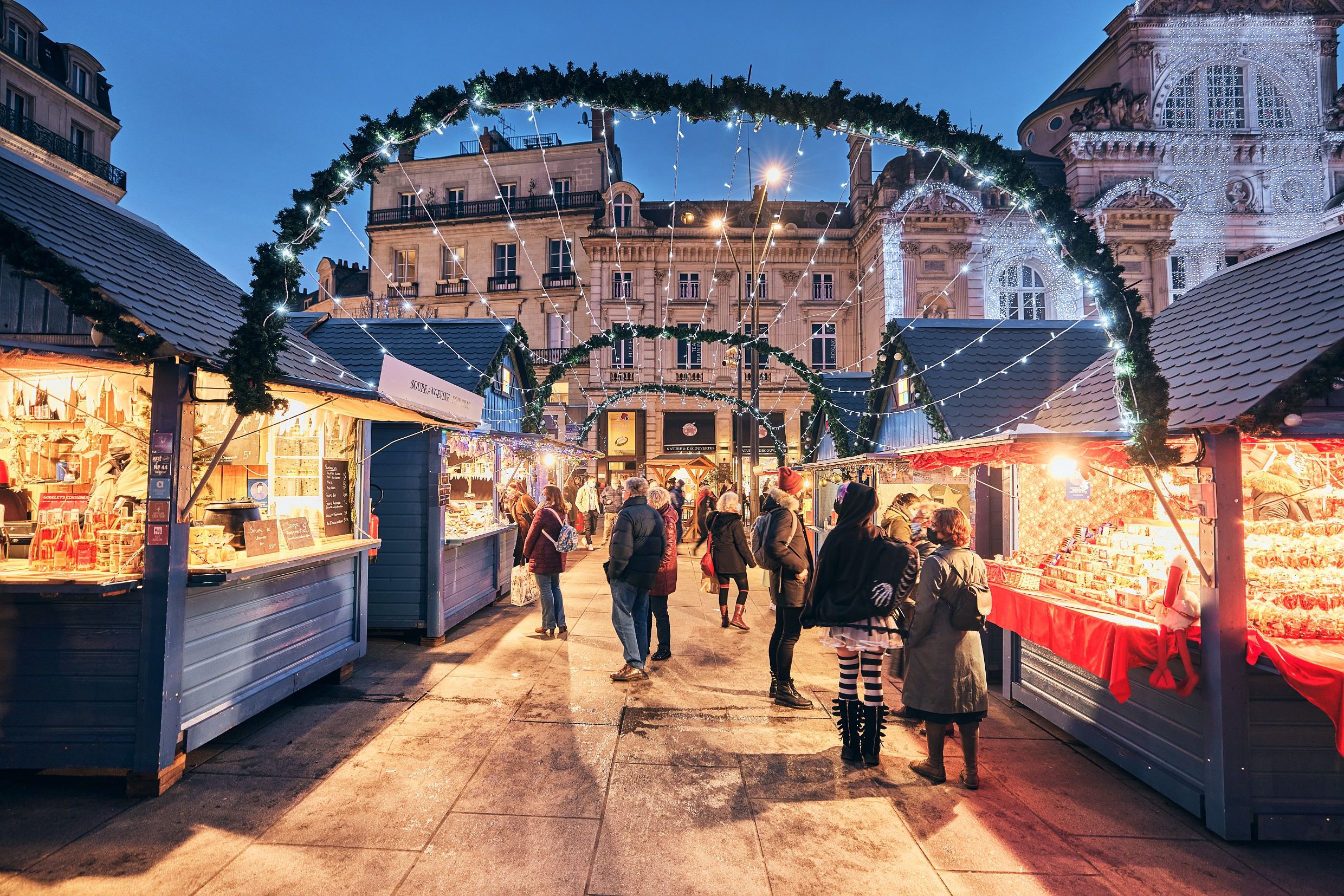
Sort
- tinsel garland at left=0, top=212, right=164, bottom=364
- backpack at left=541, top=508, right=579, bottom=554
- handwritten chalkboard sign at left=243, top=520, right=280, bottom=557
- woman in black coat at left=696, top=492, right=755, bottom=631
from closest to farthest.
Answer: tinsel garland at left=0, top=212, right=164, bottom=364
handwritten chalkboard sign at left=243, top=520, right=280, bottom=557
backpack at left=541, top=508, right=579, bottom=554
woman in black coat at left=696, top=492, right=755, bottom=631

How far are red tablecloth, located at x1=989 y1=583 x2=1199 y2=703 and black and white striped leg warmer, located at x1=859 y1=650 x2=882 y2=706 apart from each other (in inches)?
55.2

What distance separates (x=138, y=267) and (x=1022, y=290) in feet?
96.2

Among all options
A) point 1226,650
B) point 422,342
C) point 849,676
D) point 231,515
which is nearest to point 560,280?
point 422,342

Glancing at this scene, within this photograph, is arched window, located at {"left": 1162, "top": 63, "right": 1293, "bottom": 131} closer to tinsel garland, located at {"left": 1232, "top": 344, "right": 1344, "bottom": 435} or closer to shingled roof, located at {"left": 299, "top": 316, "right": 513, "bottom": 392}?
shingled roof, located at {"left": 299, "top": 316, "right": 513, "bottom": 392}

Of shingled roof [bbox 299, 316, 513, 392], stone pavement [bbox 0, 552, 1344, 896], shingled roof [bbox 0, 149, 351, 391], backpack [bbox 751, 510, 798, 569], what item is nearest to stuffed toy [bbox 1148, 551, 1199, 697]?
stone pavement [bbox 0, 552, 1344, 896]

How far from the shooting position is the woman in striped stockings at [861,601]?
14.5ft

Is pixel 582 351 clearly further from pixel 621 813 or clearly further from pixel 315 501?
pixel 621 813

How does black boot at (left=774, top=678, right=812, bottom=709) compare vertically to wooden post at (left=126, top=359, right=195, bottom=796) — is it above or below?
below

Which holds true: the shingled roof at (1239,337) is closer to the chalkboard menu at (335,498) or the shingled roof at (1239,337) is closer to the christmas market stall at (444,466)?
the christmas market stall at (444,466)

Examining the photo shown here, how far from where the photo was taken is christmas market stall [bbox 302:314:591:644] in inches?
298

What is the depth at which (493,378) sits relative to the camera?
37.1 ft

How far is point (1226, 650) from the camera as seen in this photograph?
361cm

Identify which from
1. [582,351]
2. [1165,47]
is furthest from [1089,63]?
[582,351]

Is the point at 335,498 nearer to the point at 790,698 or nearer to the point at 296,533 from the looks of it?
the point at 296,533
